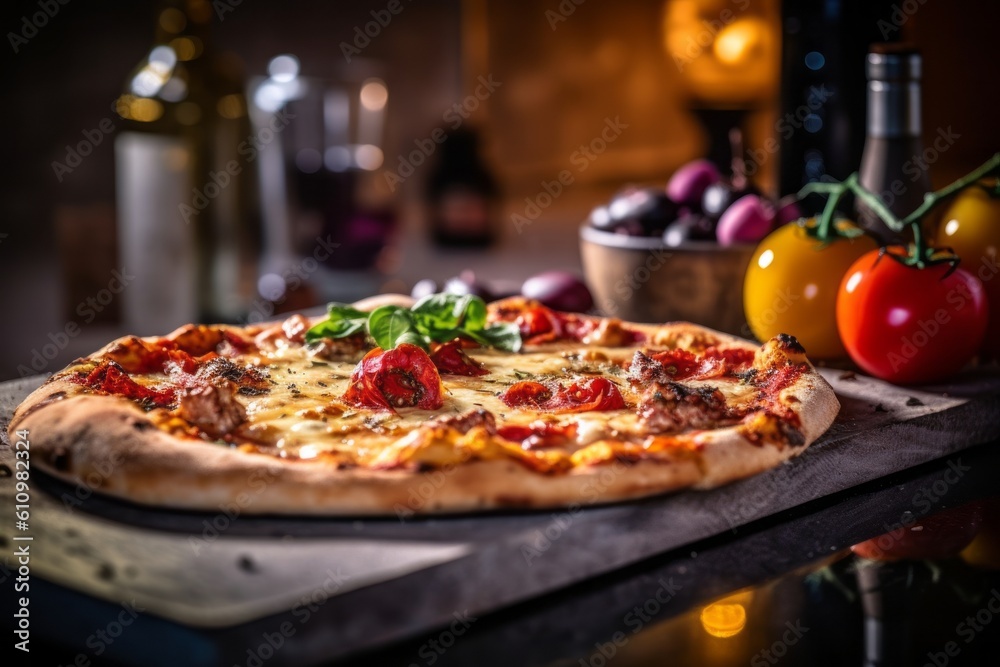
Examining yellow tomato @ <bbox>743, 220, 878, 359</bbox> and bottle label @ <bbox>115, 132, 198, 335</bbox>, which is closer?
yellow tomato @ <bbox>743, 220, 878, 359</bbox>

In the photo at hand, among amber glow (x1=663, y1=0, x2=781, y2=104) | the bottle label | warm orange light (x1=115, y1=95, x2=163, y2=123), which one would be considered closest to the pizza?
the bottle label

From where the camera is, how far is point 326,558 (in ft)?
4.01

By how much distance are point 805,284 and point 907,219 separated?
24 centimetres

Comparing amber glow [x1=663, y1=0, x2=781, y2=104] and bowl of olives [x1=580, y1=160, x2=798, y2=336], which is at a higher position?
amber glow [x1=663, y1=0, x2=781, y2=104]

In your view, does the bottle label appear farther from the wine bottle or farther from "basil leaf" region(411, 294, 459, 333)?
"basil leaf" region(411, 294, 459, 333)

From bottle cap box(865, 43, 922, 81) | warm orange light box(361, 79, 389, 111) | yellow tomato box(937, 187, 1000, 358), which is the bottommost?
yellow tomato box(937, 187, 1000, 358)

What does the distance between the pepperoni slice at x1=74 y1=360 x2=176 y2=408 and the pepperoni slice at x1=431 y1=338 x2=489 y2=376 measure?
439 mm

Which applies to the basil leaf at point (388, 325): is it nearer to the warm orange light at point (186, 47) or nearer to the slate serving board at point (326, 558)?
the slate serving board at point (326, 558)

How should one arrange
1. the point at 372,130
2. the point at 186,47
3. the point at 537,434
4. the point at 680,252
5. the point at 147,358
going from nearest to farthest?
the point at 537,434 < the point at 147,358 < the point at 680,252 < the point at 186,47 < the point at 372,130

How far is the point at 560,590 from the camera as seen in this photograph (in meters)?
1.34

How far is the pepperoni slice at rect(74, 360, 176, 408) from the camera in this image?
1687mm

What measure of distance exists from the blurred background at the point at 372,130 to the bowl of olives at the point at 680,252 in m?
0.32

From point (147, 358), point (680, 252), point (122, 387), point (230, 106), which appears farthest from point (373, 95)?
point (122, 387)

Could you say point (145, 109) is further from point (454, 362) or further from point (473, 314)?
point (454, 362)
